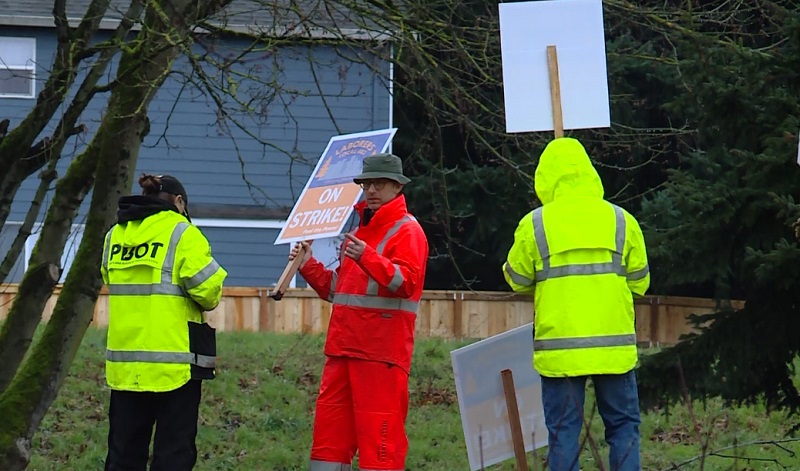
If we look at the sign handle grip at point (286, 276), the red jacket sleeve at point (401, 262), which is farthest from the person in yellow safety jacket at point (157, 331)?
the red jacket sleeve at point (401, 262)

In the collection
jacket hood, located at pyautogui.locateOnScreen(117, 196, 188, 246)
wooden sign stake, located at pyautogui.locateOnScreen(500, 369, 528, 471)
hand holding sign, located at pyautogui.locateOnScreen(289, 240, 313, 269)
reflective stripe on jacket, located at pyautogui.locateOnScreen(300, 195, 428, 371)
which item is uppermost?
jacket hood, located at pyautogui.locateOnScreen(117, 196, 188, 246)

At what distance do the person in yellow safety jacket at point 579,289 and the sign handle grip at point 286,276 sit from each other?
1.13 m

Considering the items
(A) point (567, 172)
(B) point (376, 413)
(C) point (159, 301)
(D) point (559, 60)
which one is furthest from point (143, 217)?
(D) point (559, 60)

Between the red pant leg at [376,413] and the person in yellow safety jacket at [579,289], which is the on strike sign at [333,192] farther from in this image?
the person in yellow safety jacket at [579,289]

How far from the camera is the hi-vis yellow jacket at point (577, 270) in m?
5.78

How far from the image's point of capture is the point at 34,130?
26.5ft

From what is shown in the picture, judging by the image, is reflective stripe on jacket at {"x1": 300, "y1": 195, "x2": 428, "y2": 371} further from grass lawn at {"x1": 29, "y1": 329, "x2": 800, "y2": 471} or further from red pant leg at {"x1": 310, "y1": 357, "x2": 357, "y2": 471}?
grass lawn at {"x1": 29, "y1": 329, "x2": 800, "y2": 471}

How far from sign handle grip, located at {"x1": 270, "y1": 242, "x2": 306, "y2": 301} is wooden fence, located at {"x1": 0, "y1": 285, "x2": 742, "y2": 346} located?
12.4m

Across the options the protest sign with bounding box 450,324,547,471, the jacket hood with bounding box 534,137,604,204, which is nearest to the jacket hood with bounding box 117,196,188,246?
the protest sign with bounding box 450,324,547,471

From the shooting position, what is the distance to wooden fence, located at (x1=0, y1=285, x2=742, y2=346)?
20.3 metres

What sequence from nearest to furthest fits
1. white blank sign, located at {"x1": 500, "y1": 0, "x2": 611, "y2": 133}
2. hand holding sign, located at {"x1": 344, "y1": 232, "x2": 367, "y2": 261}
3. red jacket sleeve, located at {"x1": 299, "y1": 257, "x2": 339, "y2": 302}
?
hand holding sign, located at {"x1": 344, "y1": 232, "x2": 367, "y2": 261} < white blank sign, located at {"x1": 500, "y1": 0, "x2": 611, "y2": 133} < red jacket sleeve, located at {"x1": 299, "y1": 257, "x2": 339, "y2": 302}

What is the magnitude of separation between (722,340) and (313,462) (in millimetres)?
2797

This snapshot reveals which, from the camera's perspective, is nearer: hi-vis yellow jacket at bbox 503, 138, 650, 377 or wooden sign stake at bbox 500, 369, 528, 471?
wooden sign stake at bbox 500, 369, 528, 471

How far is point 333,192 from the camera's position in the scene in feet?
22.4
